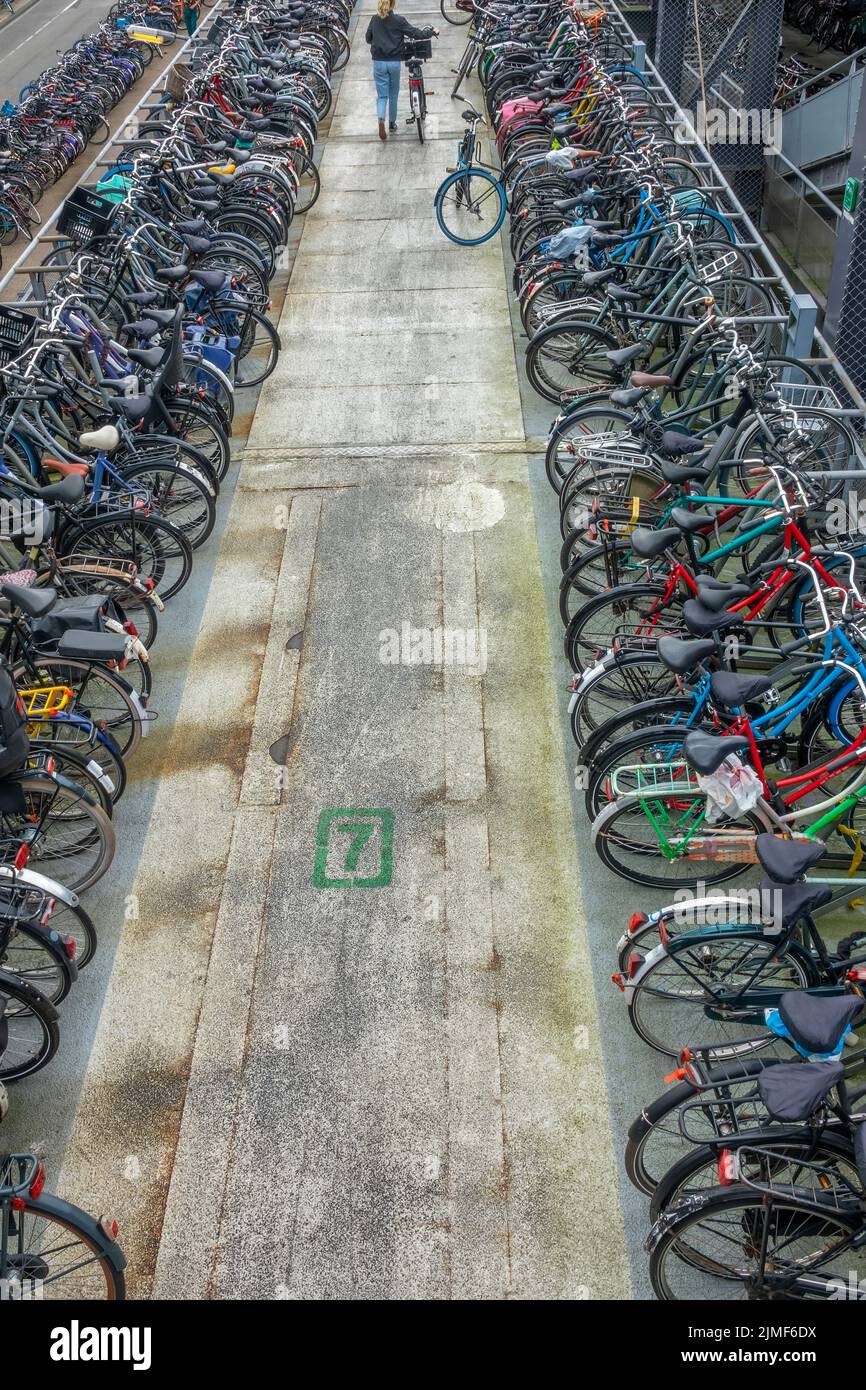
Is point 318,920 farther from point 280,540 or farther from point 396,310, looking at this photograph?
point 396,310

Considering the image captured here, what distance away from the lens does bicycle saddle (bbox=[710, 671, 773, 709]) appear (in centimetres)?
454

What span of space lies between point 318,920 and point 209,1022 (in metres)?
0.67

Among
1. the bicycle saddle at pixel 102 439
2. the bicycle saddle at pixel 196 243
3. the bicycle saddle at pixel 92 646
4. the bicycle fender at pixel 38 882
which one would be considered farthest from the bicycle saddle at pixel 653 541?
the bicycle saddle at pixel 196 243

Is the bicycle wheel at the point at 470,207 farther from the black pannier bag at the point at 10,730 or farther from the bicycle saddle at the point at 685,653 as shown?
the black pannier bag at the point at 10,730

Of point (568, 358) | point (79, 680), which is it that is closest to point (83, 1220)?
point (79, 680)

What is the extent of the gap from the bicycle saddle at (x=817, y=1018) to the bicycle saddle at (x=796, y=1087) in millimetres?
88

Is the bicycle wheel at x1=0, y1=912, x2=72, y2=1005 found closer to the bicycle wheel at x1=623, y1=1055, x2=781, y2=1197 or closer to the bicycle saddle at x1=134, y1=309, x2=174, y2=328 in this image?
the bicycle wheel at x1=623, y1=1055, x2=781, y2=1197

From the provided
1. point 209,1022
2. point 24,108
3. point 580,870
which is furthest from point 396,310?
point 24,108

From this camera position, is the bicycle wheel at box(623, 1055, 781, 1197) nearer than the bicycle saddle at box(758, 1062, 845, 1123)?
No

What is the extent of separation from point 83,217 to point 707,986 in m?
7.55

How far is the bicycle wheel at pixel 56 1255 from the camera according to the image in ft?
11.2

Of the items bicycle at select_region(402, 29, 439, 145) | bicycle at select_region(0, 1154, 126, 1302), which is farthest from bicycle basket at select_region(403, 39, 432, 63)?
bicycle at select_region(0, 1154, 126, 1302)

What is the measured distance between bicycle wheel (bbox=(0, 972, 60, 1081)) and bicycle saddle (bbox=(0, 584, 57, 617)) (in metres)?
1.75

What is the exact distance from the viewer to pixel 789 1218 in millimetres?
3467
